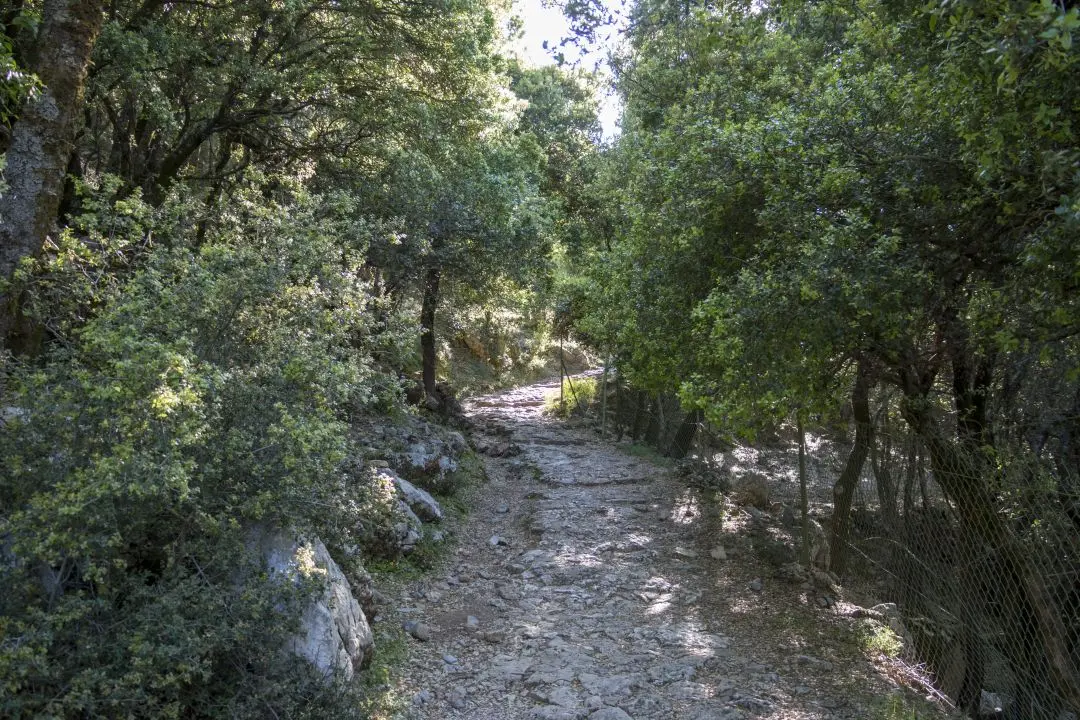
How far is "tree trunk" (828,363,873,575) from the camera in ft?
22.2

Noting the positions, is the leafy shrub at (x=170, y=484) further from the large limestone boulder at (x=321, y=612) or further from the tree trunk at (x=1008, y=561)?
the tree trunk at (x=1008, y=561)

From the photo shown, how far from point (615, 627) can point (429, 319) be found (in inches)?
386

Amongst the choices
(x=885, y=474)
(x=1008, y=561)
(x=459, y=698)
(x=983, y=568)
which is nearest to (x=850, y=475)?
(x=885, y=474)

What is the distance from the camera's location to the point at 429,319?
1563cm

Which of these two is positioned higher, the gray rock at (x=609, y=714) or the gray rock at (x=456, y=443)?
the gray rock at (x=456, y=443)

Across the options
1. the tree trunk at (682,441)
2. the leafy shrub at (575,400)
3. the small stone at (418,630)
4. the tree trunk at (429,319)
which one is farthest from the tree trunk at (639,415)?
the small stone at (418,630)

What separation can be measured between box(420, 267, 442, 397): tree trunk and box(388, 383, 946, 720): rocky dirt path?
5.18 m

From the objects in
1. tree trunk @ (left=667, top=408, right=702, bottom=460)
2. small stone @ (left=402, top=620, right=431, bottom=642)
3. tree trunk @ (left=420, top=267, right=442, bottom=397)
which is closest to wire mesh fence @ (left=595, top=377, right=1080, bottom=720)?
small stone @ (left=402, top=620, right=431, bottom=642)

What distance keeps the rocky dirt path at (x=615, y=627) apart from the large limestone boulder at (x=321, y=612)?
2.28 ft

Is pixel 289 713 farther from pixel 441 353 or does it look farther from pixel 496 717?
pixel 441 353

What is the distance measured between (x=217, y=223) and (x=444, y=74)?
547 cm

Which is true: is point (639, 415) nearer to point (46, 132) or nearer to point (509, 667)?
point (509, 667)

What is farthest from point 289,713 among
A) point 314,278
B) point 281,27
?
point 281,27

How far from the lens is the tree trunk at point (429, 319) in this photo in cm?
1477
